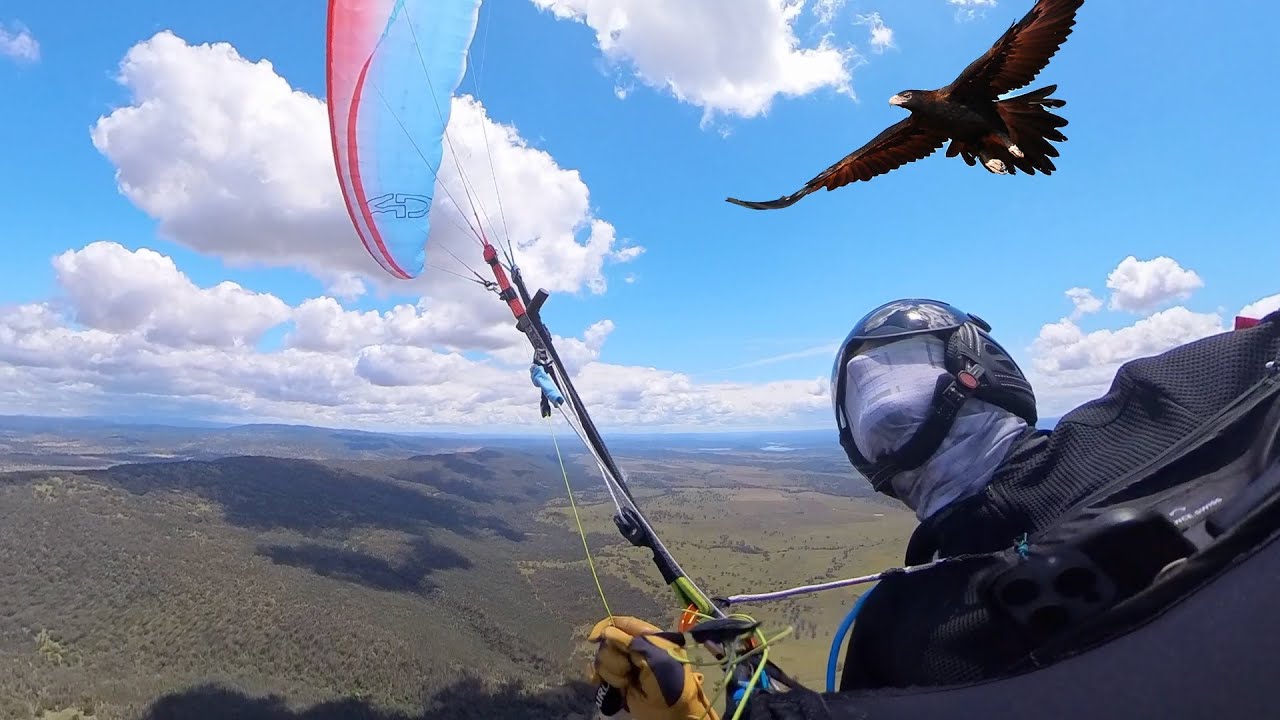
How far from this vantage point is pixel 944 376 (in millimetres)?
2328

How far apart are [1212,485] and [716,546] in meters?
101

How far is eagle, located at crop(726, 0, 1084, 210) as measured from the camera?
201 centimetres

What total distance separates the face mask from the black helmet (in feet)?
0.12

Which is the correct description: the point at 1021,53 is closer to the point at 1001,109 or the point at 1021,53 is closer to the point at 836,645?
the point at 1001,109

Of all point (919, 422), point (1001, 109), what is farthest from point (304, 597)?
point (1001, 109)

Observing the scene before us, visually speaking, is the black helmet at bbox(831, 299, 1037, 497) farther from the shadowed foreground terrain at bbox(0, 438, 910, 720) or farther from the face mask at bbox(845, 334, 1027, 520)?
the shadowed foreground terrain at bbox(0, 438, 910, 720)

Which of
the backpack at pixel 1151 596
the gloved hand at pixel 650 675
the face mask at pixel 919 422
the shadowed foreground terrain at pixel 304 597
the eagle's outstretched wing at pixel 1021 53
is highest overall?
the eagle's outstretched wing at pixel 1021 53

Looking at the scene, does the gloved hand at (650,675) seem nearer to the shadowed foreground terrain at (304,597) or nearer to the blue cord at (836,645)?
the blue cord at (836,645)

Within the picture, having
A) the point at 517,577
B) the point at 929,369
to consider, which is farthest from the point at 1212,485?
the point at 517,577

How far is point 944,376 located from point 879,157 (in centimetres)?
95

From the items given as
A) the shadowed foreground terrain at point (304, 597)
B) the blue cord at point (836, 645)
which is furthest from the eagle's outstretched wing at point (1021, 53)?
the shadowed foreground terrain at point (304, 597)

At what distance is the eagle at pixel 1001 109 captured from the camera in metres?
2.01

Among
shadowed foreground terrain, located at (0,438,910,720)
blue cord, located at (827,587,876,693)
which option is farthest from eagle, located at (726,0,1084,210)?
shadowed foreground terrain, located at (0,438,910,720)

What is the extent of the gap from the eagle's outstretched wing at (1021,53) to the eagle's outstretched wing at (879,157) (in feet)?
0.67
